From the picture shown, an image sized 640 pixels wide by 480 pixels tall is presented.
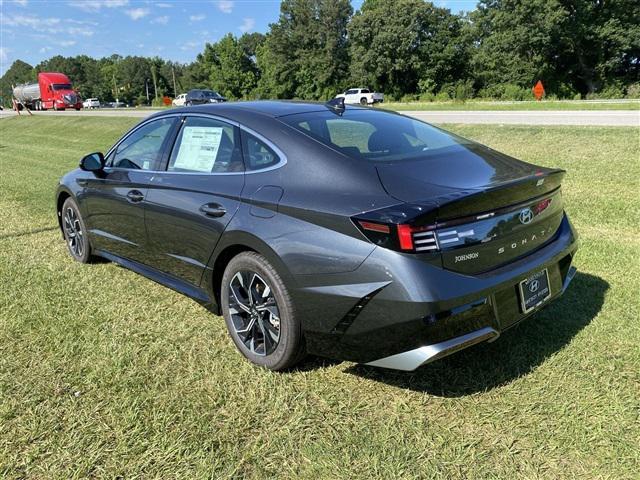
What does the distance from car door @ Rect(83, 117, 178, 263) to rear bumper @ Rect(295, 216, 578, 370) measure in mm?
1854

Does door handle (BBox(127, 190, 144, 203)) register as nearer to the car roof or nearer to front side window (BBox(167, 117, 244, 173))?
front side window (BBox(167, 117, 244, 173))

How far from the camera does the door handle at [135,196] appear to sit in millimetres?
3868

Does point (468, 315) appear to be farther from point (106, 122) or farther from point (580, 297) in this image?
point (106, 122)

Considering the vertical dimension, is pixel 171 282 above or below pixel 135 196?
below

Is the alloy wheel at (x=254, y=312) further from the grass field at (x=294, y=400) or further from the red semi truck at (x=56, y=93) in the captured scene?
the red semi truck at (x=56, y=93)

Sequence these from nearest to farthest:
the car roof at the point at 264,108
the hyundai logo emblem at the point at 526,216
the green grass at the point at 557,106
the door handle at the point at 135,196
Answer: the hyundai logo emblem at the point at 526,216
the car roof at the point at 264,108
the door handle at the point at 135,196
the green grass at the point at 557,106

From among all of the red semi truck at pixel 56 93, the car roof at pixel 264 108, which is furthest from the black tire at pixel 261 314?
the red semi truck at pixel 56 93

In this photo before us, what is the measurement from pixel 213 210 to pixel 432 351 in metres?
1.58

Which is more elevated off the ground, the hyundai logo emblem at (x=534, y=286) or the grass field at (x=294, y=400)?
the hyundai logo emblem at (x=534, y=286)

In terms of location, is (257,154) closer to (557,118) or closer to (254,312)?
(254,312)

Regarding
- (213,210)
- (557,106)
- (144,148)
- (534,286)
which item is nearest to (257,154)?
(213,210)

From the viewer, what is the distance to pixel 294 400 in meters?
2.79

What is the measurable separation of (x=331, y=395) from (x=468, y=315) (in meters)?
0.90

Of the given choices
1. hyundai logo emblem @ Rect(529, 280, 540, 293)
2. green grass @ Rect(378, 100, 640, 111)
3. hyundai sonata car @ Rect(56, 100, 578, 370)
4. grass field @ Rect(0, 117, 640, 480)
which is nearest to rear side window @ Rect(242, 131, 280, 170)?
hyundai sonata car @ Rect(56, 100, 578, 370)
